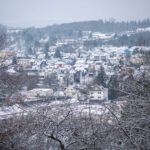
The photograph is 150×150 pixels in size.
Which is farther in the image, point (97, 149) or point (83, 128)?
point (83, 128)

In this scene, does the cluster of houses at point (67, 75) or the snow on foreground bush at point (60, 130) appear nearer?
the snow on foreground bush at point (60, 130)

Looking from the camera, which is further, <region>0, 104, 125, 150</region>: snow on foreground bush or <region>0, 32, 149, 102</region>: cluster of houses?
<region>0, 32, 149, 102</region>: cluster of houses

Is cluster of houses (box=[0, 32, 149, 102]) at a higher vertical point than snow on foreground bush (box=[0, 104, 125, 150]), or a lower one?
lower

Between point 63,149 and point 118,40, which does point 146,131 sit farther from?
point 118,40

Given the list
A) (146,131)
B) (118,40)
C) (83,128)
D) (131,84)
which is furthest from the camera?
(118,40)

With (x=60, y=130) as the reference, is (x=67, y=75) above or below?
Answer: below

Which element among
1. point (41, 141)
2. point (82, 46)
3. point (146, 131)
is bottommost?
point (82, 46)

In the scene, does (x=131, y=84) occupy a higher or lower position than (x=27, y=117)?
higher

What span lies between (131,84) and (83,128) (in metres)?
0.91

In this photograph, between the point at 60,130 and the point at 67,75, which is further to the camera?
the point at 67,75

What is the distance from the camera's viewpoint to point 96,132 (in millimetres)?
3635

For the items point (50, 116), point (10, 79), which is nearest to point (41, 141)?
point (50, 116)

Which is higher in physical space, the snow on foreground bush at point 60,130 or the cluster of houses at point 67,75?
the snow on foreground bush at point 60,130

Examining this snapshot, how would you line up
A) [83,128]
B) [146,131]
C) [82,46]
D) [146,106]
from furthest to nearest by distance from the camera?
[82,46], [83,128], [146,106], [146,131]
